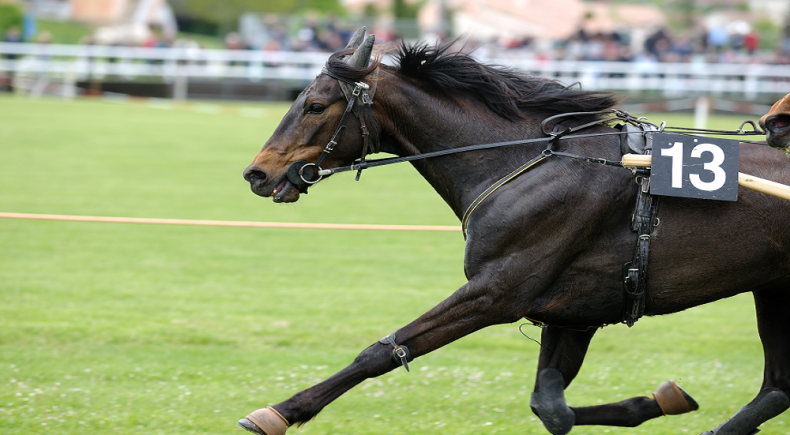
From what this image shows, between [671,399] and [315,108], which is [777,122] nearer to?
[671,399]

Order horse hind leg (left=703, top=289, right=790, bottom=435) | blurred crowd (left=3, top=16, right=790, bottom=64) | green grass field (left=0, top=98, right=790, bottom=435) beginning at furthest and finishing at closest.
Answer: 1. blurred crowd (left=3, top=16, right=790, bottom=64)
2. green grass field (left=0, top=98, right=790, bottom=435)
3. horse hind leg (left=703, top=289, right=790, bottom=435)

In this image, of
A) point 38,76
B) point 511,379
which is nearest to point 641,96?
point 38,76

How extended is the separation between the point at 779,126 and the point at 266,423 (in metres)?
2.74

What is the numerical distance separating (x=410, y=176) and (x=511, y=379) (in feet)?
39.0

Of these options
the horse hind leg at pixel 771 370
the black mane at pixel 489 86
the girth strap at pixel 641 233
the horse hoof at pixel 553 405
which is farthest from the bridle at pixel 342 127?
the horse hind leg at pixel 771 370

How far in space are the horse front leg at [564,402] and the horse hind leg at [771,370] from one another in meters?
0.28

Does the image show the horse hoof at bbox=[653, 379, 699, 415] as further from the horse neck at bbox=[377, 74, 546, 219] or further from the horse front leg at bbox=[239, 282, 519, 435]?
the horse neck at bbox=[377, 74, 546, 219]

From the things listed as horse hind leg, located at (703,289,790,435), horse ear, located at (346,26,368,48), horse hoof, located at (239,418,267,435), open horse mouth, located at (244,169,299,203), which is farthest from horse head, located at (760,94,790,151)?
horse hoof, located at (239,418,267,435)

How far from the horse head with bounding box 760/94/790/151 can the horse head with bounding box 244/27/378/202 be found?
192 cm

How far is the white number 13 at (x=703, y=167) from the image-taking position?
4160mm

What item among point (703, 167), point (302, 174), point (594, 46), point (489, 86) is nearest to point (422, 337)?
point (302, 174)

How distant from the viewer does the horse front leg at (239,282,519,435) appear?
4.10 m

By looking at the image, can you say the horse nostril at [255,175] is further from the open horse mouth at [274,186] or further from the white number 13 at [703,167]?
the white number 13 at [703,167]

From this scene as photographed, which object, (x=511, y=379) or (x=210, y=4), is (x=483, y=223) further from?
(x=210, y=4)
